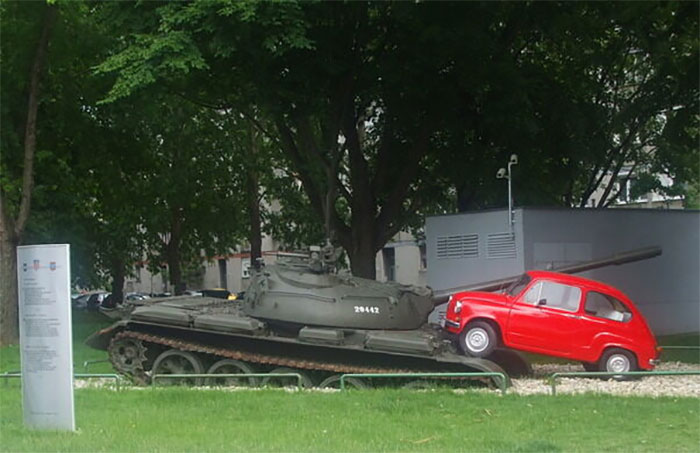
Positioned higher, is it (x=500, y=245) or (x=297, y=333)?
(x=500, y=245)

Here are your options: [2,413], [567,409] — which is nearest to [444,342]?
[567,409]

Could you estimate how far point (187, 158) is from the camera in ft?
117

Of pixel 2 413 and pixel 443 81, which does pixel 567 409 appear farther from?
pixel 443 81

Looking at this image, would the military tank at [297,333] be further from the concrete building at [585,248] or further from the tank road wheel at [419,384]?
the concrete building at [585,248]

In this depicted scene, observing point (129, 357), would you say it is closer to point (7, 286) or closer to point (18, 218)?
point (7, 286)

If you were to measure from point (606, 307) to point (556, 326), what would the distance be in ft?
3.80

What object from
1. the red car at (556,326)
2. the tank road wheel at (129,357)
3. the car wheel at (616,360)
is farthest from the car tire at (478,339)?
the tank road wheel at (129,357)

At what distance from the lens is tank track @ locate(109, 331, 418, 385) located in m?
15.5

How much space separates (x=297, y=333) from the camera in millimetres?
15953

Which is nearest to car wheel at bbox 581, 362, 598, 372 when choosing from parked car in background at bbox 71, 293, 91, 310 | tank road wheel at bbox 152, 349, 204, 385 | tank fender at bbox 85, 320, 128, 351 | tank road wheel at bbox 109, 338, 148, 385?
tank road wheel at bbox 152, 349, 204, 385

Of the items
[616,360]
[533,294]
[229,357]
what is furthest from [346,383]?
[616,360]

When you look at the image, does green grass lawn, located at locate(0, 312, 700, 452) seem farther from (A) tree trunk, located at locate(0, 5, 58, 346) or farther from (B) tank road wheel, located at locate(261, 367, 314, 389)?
(A) tree trunk, located at locate(0, 5, 58, 346)

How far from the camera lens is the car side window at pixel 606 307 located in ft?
53.9

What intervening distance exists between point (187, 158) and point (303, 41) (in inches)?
710
